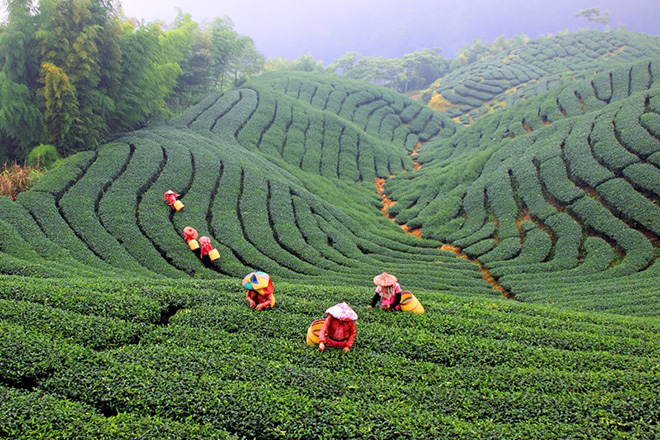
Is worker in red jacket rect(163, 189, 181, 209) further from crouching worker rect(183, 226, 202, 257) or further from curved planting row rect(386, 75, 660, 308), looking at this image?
curved planting row rect(386, 75, 660, 308)

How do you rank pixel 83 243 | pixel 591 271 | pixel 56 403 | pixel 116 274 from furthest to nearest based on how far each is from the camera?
pixel 591 271, pixel 83 243, pixel 116 274, pixel 56 403

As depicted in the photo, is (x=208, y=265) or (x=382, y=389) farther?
(x=208, y=265)

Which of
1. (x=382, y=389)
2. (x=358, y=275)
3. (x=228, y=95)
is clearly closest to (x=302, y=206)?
(x=358, y=275)

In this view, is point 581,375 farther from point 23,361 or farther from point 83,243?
point 83,243

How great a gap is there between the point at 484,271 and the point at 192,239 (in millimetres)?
12131

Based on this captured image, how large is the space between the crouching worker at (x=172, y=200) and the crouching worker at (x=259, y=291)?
9.34 metres

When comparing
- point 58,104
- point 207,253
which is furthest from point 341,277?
point 58,104

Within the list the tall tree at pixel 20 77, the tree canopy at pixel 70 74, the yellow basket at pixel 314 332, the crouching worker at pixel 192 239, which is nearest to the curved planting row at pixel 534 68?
the tree canopy at pixel 70 74

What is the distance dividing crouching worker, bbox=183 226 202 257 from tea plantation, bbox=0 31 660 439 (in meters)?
0.50

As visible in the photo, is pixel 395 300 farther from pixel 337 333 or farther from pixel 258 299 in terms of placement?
pixel 258 299

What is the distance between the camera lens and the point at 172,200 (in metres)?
17.1

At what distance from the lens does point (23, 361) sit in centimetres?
645

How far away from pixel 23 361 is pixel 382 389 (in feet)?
19.3

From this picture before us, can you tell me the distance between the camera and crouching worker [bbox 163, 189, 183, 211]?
17.0m
